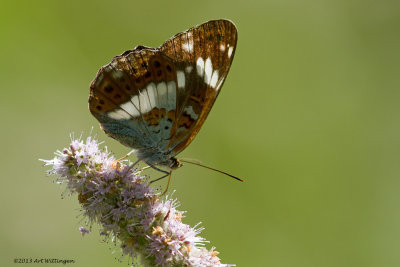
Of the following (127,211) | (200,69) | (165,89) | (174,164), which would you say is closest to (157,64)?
(165,89)

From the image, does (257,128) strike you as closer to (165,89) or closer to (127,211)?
(165,89)

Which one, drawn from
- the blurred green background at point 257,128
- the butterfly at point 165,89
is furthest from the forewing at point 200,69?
the blurred green background at point 257,128

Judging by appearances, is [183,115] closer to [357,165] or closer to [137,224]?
[137,224]

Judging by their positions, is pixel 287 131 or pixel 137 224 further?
pixel 287 131

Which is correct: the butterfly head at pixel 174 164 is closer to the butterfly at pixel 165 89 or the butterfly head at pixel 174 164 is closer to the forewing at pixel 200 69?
the butterfly at pixel 165 89

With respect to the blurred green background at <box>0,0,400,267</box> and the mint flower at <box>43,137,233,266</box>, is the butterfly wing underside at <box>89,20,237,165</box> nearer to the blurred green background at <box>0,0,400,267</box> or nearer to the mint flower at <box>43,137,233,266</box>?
the mint flower at <box>43,137,233,266</box>

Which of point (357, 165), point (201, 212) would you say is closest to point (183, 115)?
point (201, 212)

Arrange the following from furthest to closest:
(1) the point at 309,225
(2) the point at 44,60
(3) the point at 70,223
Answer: (2) the point at 44,60, (1) the point at 309,225, (3) the point at 70,223
